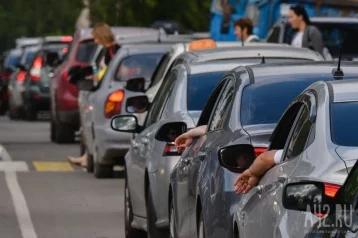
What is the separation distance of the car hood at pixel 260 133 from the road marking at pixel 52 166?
11.4 metres

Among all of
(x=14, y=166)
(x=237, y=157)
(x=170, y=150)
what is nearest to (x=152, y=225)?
(x=170, y=150)

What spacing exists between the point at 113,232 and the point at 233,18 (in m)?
19.0

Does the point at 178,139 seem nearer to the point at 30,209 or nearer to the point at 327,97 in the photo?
the point at 327,97

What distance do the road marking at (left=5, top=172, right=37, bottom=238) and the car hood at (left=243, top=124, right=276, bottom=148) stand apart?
4462 mm

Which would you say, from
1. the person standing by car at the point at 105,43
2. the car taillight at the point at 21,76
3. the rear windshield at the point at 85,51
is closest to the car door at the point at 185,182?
the person standing by car at the point at 105,43

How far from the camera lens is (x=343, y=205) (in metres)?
5.27

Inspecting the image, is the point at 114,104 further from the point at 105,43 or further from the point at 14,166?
the point at 14,166

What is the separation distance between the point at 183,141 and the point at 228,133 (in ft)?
4.61

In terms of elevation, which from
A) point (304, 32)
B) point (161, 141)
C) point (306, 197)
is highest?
point (306, 197)

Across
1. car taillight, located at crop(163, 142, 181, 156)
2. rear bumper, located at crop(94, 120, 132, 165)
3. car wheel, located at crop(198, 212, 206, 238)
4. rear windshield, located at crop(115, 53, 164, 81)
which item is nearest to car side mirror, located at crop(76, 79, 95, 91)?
rear windshield, located at crop(115, 53, 164, 81)

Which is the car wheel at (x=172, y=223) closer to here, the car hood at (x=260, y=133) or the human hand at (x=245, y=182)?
the car hood at (x=260, y=133)

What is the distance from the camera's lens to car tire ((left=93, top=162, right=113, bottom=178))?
59.7 ft

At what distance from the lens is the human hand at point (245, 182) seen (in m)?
7.10

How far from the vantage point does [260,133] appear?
8.25 meters
